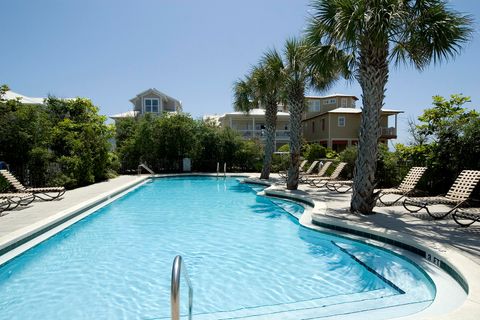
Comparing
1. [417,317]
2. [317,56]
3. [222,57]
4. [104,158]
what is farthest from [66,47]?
[417,317]

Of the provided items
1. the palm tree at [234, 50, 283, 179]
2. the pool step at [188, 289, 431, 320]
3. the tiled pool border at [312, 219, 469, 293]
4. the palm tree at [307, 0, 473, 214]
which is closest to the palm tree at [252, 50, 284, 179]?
the palm tree at [234, 50, 283, 179]

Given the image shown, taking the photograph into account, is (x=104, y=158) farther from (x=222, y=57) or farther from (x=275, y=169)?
(x=275, y=169)

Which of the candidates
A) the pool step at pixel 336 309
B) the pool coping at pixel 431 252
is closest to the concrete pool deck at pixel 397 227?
the pool coping at pixel 431 252

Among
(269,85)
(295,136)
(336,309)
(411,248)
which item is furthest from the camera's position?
(269,85)

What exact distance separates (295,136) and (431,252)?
9.30m

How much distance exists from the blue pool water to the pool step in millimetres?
13

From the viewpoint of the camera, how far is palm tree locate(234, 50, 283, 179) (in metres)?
14.9

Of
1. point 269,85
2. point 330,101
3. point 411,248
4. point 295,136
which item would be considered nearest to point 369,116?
point 411,248

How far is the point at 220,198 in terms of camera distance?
45.8 feet

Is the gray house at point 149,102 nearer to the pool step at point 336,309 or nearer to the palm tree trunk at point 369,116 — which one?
→ the palm tree trunk at point 369,116

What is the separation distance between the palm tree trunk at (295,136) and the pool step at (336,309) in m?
9.75

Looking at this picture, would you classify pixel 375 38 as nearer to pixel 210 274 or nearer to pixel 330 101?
pixel 210 274

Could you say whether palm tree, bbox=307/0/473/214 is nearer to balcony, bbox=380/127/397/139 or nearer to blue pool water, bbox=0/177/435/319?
blue pool water, bbox=0/177/435/319

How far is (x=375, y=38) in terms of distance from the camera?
7293 mm
